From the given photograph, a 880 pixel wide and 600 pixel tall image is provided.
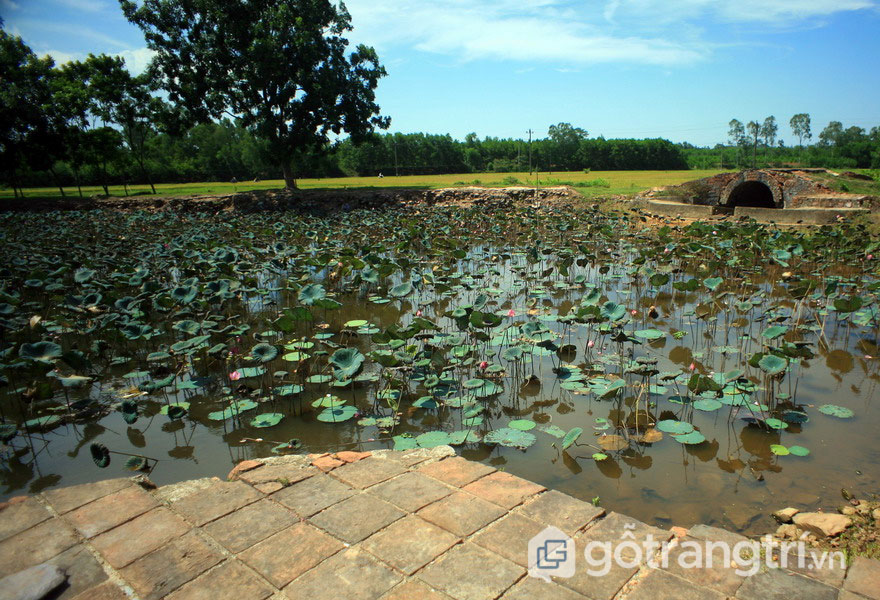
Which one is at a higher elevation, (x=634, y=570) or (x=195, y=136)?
(x=195, y=136)

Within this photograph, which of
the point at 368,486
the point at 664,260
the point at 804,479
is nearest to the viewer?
the point at 368,486

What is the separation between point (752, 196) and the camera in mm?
18219

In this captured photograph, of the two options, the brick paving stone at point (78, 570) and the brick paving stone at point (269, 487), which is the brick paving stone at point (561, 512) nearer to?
the brick paving stone at point (269, 487)

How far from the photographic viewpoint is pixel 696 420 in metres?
3.94

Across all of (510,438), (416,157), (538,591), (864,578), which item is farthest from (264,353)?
(416,157)

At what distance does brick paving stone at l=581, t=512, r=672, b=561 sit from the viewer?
2262 millimetres

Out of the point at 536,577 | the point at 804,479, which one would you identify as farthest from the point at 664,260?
the point at 536,577

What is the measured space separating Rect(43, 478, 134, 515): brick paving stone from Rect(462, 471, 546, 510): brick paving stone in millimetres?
1857

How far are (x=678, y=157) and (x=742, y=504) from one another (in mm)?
60649

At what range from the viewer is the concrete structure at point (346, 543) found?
1.98 meters

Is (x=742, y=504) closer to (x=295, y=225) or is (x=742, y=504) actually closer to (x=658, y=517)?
(x=658, y=517)

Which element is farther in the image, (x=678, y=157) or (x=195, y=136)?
(x=195, y=136)

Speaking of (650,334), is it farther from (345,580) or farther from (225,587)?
(225,587)

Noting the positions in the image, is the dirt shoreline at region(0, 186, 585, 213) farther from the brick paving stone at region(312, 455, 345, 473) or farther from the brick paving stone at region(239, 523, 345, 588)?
the brick paving stone at region(239, 523, 345, 588)
